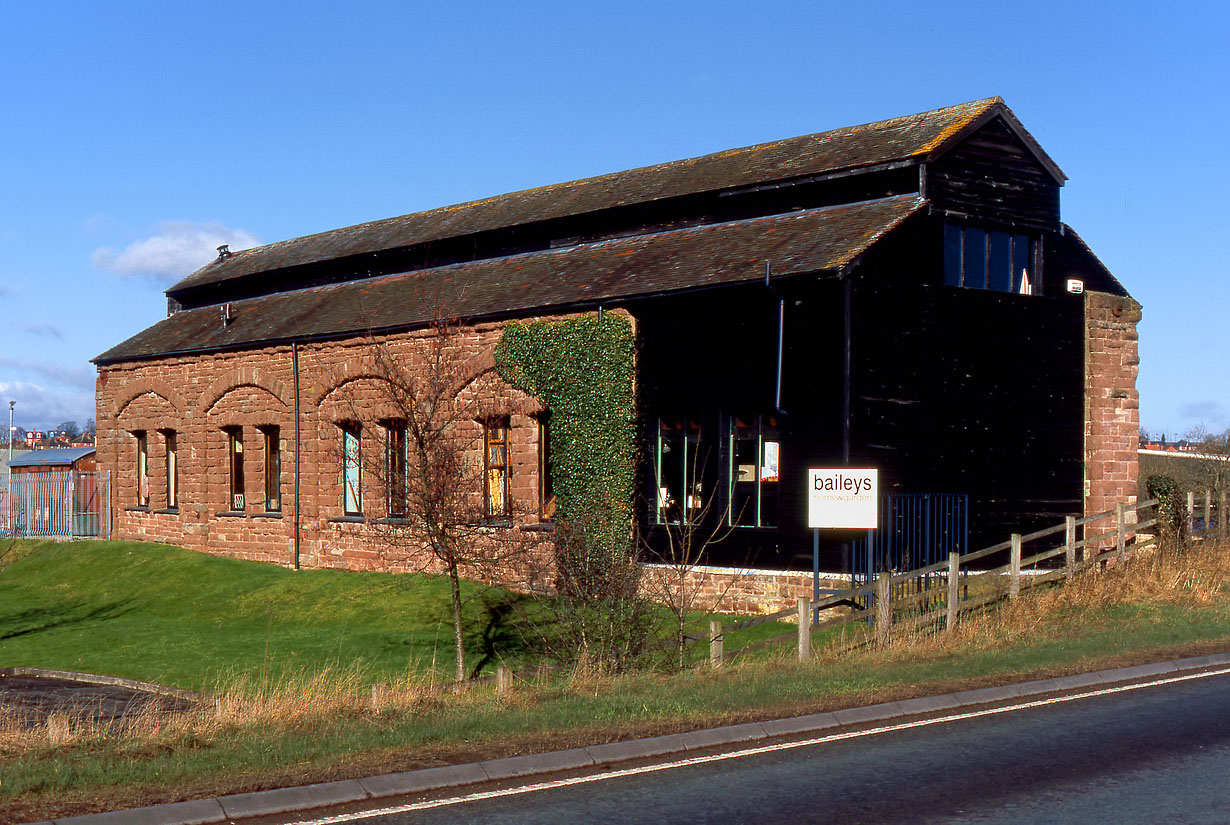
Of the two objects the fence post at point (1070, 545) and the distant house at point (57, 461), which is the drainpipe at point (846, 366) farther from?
the distant house at point (57, 461)

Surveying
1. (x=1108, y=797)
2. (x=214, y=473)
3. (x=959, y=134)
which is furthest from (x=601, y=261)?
(x=1108, y=797)

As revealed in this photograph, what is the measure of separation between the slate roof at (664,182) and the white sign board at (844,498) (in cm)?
690

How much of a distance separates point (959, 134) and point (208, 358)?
19667 millimetres

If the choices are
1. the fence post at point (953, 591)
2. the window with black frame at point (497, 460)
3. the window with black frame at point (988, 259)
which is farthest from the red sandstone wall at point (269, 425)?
the fence post at point (953, 591)

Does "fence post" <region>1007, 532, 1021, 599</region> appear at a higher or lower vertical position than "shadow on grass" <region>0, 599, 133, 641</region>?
higher

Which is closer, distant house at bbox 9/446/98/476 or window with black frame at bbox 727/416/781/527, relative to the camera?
window with black frame at bbox 727/416/781/527

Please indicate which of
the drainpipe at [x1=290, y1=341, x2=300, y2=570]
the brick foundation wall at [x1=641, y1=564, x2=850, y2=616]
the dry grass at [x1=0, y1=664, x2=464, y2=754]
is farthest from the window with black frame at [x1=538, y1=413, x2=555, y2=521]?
the dry grass at [x1=0, y1=664, x2=464, y2=754]

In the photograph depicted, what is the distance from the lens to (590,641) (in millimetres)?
14984

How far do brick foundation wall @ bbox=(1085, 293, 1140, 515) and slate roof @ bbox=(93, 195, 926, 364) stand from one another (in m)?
5.03

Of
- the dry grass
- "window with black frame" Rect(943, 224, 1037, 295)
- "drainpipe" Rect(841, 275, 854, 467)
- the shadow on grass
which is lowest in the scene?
the shadow on grass

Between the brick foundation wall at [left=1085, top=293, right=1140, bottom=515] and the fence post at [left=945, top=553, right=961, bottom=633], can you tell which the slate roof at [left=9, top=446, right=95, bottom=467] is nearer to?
the brick foundation wall at [left=1085, top=293, right=1140, bottom=515]

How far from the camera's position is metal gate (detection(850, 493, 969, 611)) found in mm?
19672

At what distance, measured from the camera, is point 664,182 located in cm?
2753

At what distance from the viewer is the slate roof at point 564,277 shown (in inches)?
851
